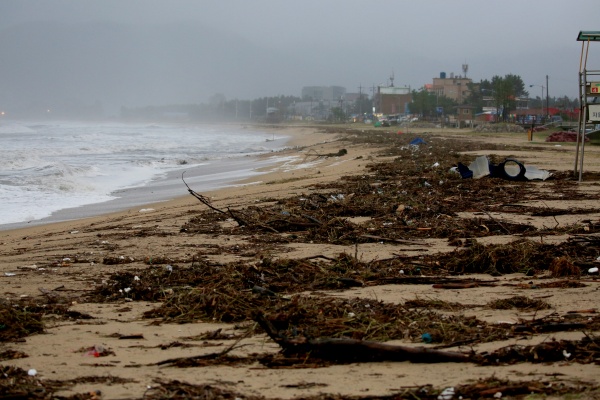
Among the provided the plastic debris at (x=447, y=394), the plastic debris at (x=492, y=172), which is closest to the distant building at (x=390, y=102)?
the plastic debris at (x=492, y=172)

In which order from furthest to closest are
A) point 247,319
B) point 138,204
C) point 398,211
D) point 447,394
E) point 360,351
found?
point 138,204 < point 398,211 < point 247,319 < point 360,351 < point 447,394

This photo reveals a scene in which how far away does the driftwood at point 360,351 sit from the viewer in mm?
3812

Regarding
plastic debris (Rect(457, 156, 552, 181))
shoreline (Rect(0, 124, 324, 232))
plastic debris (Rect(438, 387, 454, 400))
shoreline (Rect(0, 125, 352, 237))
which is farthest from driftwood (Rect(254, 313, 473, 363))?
plastic debris (Rect(457, 156, 552, 181))

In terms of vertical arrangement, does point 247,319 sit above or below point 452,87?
below

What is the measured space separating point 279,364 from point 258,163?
26.0m

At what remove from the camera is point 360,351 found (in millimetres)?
3887

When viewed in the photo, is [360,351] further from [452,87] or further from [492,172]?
[452,87]

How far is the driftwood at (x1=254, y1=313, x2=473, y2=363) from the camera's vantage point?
3.81 metres

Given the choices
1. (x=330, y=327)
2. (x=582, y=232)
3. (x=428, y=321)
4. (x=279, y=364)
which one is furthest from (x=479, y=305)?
(x=582, y=232)

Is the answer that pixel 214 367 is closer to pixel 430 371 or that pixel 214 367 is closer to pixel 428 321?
pixel 430 371

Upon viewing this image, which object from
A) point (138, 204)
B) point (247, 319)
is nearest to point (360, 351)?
point (247, 319)

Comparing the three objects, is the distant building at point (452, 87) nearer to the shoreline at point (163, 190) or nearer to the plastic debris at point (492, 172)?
the shoreline at point (163, 190)

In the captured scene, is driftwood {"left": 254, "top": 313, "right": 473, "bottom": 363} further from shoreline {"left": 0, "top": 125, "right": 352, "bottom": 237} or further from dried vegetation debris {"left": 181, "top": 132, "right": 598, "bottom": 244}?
shoreline {"left": 0, "top": 125, "right": 352, "bottom": 237}

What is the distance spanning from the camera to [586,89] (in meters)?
13.4
